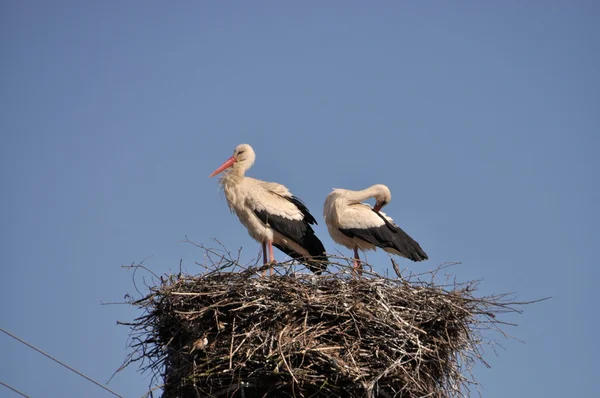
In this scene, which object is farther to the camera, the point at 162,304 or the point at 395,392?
the point at 162,304

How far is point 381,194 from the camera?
11234mm

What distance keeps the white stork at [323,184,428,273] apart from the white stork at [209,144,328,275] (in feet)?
1.30

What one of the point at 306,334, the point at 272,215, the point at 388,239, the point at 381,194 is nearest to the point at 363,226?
the point at 388,239

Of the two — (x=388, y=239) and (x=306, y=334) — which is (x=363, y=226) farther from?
(x=306, y=334)

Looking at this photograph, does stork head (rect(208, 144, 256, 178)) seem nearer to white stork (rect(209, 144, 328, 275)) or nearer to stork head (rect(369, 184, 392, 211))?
white stork (rect(209, 144, 328, 275))

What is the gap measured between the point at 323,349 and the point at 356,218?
3.57 m

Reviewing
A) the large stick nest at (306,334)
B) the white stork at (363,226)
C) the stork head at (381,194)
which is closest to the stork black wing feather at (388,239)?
the white stork at (363,226)

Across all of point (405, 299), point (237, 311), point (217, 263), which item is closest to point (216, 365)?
point (237, 311)

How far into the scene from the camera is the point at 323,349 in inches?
294

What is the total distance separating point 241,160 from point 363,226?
5.34 ft

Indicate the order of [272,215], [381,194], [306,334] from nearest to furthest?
[306,334] < [272,215] < [381,194]

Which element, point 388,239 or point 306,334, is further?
point 388,239

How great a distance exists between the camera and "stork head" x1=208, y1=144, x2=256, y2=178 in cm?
1113

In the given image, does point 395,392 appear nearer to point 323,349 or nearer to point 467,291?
point 323,349
